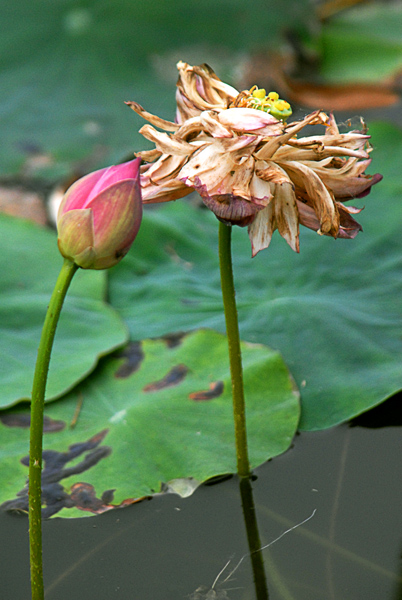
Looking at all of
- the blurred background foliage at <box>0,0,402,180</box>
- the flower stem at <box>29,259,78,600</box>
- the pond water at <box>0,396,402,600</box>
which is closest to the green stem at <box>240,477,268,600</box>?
the pond water at <box>0,396,402,600</box>

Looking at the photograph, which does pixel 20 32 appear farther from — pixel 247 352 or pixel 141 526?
pixel 141 526

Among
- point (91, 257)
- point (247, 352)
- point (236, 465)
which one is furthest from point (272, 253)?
point (91, 257)

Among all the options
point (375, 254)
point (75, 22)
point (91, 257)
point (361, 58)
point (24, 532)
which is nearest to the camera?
point (91, 257)

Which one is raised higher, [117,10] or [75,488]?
[117,10]

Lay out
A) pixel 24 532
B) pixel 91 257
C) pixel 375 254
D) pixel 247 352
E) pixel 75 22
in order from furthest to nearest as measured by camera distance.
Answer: pixel 75 22
pixel 375 254
pixel 247 352
pixel 24 532
pixel 91 257

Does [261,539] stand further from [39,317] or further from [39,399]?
[39,317]

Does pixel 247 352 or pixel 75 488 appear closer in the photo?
pixel 75 488

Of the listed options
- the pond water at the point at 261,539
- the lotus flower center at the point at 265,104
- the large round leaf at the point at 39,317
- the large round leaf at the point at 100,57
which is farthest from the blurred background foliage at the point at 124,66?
the pond water at the point at 261,539

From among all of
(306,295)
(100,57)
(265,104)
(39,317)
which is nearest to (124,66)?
(100,57)
